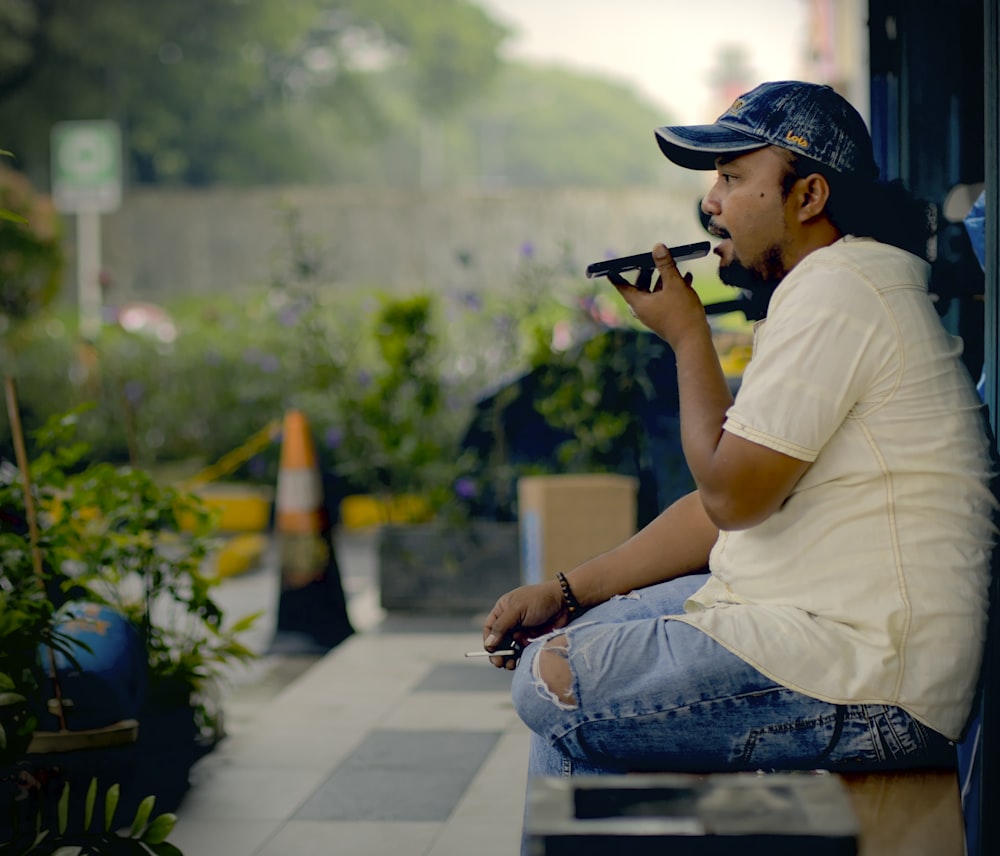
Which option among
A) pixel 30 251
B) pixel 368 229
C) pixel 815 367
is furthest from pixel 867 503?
pixel 368 229

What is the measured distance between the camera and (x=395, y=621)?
609cm

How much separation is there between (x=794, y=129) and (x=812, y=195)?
0.35 feet

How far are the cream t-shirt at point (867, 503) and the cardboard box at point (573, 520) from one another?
3.38 m

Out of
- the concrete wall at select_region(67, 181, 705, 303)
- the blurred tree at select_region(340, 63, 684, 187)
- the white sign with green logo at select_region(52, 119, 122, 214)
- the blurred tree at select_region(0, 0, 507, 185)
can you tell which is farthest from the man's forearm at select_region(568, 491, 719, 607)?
the blurred tree at select_region(340, 63, 684, 187)

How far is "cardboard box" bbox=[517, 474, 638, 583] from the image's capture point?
541 centimetres

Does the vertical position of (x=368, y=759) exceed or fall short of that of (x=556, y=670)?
it falls short

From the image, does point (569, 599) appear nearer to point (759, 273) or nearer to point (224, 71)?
point (759, 273)

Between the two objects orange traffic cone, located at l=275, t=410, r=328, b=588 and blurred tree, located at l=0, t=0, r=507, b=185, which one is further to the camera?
blurred tree, located at l=0, t=0, r=507, b=185

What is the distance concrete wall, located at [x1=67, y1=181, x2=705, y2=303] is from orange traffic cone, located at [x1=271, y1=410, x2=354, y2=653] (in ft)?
63.6

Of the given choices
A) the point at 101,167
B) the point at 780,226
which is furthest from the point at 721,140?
the point at 101,167

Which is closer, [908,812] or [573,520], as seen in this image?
[908,812]

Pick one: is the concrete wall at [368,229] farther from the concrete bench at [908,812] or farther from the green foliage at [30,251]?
the concrete bench at [908,812]

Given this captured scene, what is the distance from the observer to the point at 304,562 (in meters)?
5.71

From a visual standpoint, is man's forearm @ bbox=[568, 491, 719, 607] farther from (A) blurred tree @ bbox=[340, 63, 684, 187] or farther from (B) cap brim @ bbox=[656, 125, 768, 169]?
(A) blurred tree @ bbox=[340, 63, 684, 187]
